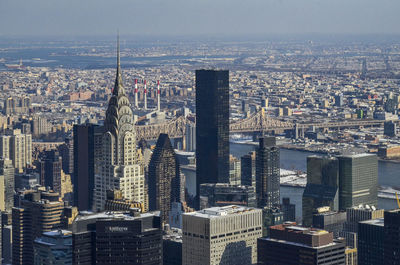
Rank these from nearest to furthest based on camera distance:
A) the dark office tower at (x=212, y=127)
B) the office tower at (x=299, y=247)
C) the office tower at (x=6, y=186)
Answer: the office tower at (x=299, y=247) < the office tower at (x=6, y=186) < the dark office tower at (x=212, y=127)

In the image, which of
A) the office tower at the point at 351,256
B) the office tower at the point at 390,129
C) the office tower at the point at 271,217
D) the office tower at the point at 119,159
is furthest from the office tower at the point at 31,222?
the office tower at the point at 390,129

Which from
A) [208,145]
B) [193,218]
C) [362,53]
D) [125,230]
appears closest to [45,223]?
[193,218]

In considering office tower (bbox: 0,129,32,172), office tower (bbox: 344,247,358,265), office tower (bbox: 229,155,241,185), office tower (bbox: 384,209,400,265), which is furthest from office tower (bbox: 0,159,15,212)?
office tower (bbox: 384,209,400,265)

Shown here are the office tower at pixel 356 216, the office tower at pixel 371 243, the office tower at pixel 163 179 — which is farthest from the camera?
the office tower at pixel 163 179

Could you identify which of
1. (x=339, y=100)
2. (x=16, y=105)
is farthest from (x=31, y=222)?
(x=339, y=100)

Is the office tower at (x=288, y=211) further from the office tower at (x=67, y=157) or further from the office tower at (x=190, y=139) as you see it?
the office tower at (x=190, y=139)

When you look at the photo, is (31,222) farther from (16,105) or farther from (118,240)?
(16,105)

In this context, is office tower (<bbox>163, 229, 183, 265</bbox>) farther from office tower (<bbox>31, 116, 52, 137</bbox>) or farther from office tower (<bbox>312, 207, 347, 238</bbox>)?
office tower (<bbox>31, 116, 52, 137</bbox>)
